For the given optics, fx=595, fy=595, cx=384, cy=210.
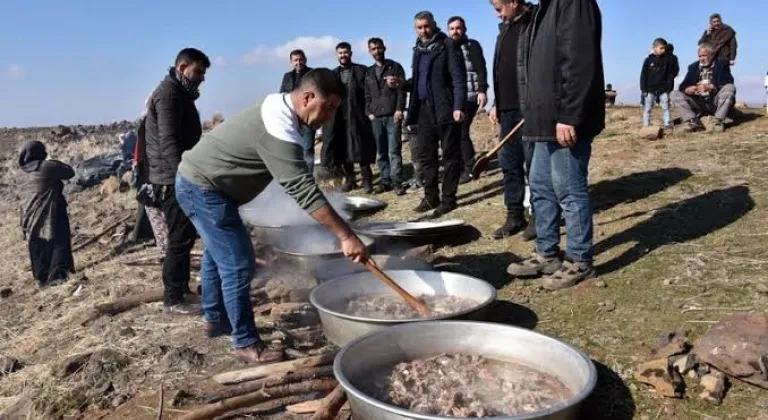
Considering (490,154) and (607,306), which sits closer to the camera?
(607,306)

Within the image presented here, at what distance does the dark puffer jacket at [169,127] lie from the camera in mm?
4473

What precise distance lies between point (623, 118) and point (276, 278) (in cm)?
971

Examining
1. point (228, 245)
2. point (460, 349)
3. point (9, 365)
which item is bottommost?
point (9, 365)

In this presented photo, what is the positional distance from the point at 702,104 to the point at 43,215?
9.77 meters

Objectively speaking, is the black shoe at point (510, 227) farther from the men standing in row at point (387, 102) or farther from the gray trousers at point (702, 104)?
the gray trousers at point (702, 104)

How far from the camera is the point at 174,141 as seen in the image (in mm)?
4484

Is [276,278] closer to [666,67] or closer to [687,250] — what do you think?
[687,250]

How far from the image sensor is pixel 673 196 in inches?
240

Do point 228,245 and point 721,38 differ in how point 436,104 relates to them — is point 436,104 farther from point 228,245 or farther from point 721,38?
point 721,38

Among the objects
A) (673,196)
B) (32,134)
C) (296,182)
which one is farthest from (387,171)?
(32,134)

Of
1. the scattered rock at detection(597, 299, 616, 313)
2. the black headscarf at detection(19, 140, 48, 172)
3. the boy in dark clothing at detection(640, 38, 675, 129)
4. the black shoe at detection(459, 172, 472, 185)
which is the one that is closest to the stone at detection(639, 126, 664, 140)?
the boy in dark clothing at detection(640, 38, 675, 129)

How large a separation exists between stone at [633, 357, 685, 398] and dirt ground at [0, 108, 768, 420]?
0.14ft

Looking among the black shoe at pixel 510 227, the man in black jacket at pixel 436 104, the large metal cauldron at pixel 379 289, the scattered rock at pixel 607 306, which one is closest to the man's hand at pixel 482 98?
the man in black jacket at pixel 436 104

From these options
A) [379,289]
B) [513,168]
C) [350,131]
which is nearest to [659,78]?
[350,131]
